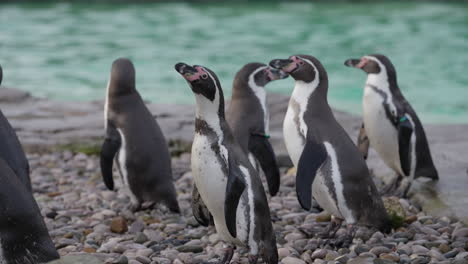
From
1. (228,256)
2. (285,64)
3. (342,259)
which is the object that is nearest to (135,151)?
(285,64)

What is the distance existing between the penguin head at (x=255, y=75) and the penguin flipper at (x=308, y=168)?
116cm

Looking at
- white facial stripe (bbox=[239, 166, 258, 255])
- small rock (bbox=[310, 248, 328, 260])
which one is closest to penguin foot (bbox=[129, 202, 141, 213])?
small rock (bbox=[310, 248, 328, 260])

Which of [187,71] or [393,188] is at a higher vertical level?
[187,71]

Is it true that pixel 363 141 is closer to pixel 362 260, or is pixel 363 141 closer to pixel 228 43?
pixel 362 260

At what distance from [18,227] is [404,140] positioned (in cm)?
293

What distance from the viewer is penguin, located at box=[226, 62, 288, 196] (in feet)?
17.0

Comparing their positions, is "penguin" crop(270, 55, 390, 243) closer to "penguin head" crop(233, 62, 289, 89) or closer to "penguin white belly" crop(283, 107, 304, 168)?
"penguin white belly" crop(283, 107, 304, 168)

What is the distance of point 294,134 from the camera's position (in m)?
4.43

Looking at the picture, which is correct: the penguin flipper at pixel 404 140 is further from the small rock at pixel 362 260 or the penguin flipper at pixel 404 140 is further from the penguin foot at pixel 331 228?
the small rock at pixel 362 260

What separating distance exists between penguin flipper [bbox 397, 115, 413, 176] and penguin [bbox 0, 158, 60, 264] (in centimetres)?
276

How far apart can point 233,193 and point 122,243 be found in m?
1.10

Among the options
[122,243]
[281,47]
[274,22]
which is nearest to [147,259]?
[122,243]

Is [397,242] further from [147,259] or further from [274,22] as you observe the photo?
[274,22]

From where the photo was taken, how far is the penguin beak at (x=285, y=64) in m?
4.48
